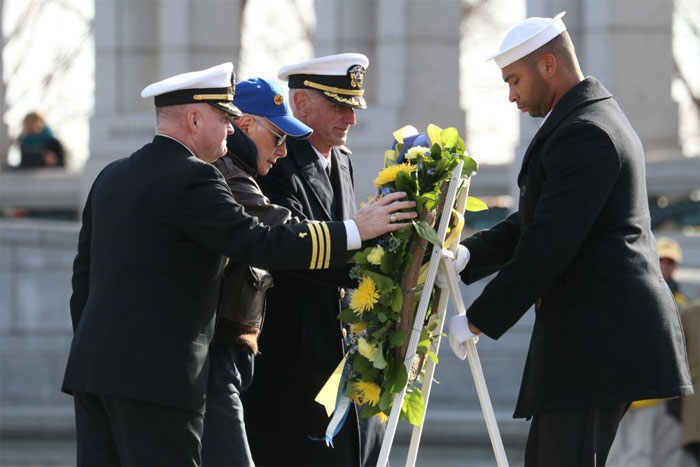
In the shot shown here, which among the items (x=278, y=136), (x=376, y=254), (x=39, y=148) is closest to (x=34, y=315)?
(x=39, y=148)

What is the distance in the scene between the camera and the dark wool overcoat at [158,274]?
191 inches

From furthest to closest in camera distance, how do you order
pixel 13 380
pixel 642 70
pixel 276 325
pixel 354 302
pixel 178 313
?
pixel 642 70 < pixel 13 380 < pixel 276 325 < pixel 354 302 < pixel 178 313

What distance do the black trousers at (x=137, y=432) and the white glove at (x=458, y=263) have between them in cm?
121

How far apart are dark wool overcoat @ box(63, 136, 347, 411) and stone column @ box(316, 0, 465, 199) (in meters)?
9.58

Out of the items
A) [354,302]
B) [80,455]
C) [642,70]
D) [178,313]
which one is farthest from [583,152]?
[642,70]

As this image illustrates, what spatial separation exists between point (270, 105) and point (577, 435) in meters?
1.80

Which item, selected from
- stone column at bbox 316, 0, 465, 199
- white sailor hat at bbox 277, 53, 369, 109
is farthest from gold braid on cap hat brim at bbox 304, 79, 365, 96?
stone column at bbox 316, 0, 465, 199

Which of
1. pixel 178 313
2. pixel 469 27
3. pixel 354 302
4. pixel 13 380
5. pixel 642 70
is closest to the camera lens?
pixel 178 313

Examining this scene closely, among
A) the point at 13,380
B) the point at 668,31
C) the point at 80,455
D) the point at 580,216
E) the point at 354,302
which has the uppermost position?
the point at 668,31

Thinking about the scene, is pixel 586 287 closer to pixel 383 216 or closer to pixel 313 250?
pixel 383 216

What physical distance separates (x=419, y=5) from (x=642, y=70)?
2.51 m

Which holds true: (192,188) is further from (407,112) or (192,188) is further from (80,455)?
(407,112)

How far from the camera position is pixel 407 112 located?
14664mm

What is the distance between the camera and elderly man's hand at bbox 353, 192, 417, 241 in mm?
5348
